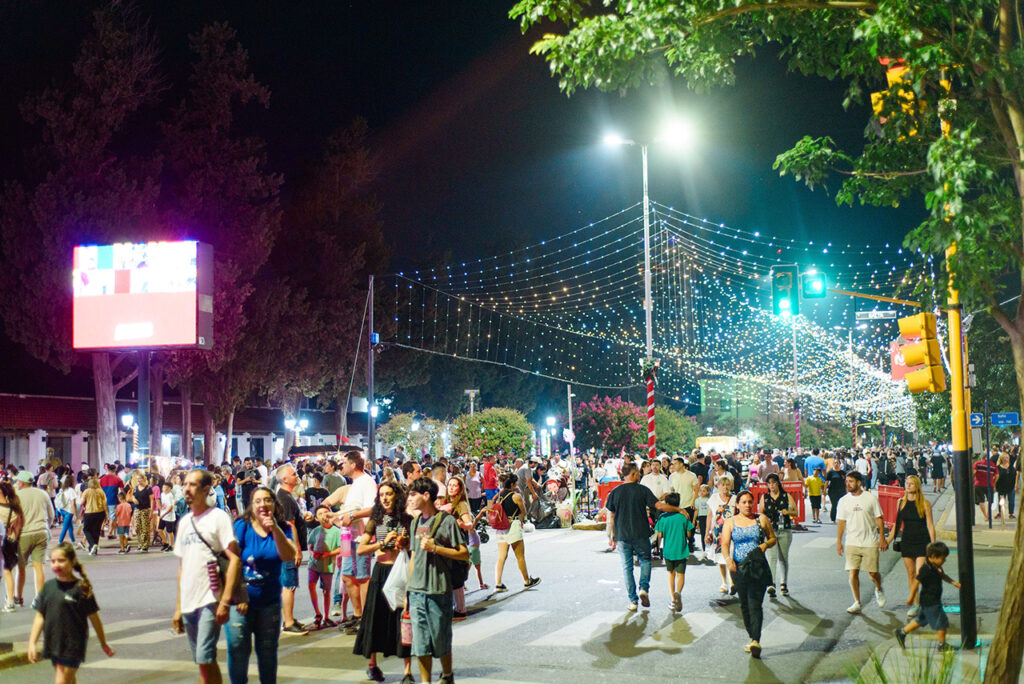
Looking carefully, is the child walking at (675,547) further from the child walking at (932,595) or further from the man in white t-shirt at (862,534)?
the child walking at (932,595)

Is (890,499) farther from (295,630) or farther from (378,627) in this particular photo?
(378,627)

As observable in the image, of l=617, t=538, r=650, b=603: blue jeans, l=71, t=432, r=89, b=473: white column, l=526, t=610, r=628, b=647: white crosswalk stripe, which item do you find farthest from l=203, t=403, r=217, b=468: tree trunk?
l=526, t=610, r=628, b=647: white crosswalk stripe

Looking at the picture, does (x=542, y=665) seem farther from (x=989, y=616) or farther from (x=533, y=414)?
(x=533, y=414)

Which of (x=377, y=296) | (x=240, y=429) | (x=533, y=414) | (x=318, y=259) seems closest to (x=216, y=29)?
(x=318, y=259)

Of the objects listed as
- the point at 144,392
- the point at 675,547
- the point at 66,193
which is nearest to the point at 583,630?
the point at 675,547

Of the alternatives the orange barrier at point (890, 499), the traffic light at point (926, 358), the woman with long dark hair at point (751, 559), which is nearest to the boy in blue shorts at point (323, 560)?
the woman with long dark hair at point (751, 559)

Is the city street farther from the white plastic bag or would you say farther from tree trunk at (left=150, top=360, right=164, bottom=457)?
tree trunk at (left=150, top=360, right=164, bottom=457)

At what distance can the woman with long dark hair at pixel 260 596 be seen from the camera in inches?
271

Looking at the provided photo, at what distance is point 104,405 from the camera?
109ft

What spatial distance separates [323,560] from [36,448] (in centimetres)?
3190

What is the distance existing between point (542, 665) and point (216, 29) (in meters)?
32.4

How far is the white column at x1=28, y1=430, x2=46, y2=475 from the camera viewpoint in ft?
125

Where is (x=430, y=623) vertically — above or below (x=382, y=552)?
below

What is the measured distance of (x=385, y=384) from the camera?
A: 55781 mm
